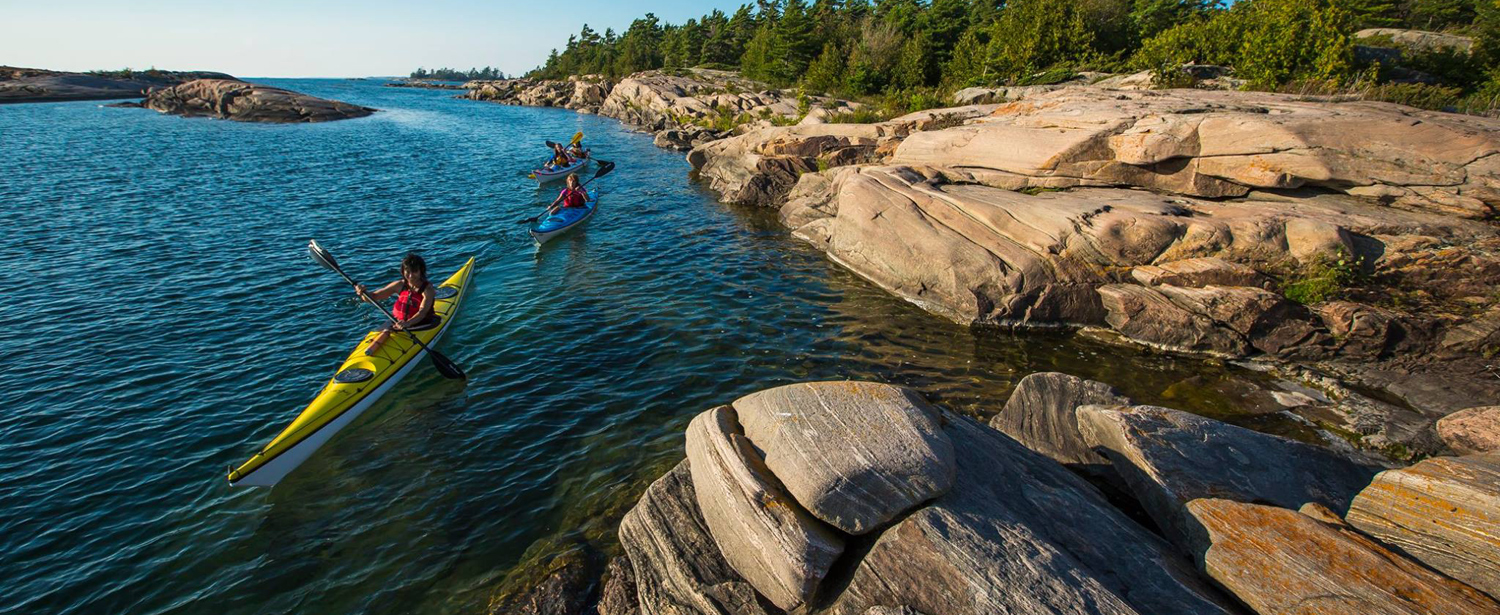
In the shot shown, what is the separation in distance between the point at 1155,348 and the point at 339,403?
17276 millimetres

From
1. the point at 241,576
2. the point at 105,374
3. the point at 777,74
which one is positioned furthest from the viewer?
the point at 777,74

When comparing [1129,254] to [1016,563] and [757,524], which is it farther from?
[757,524]

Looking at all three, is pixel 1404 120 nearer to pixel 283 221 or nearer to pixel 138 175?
pixel 283 221

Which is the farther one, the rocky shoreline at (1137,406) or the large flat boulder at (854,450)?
the large flat boulder at (854,450)

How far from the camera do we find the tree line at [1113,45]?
2062 centimetres

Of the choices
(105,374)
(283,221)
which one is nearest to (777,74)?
(283,221)

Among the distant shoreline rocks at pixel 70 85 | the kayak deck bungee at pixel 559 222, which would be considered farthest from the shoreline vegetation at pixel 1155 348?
the distant shoreline rocks at pixel 70 85

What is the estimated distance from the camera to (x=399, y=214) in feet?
84.9

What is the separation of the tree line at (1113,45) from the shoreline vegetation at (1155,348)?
0.66 feet

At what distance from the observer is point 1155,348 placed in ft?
45.2

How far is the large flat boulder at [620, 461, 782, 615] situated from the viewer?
255 inches

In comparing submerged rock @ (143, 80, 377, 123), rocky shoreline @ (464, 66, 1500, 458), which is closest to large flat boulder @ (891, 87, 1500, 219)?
rocky shoreline @ (464, 66, 1500, 458)

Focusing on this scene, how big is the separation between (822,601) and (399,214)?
1046 inches

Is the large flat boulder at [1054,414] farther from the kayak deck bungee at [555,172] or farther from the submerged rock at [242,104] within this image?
the submerged rock at [242,104]
